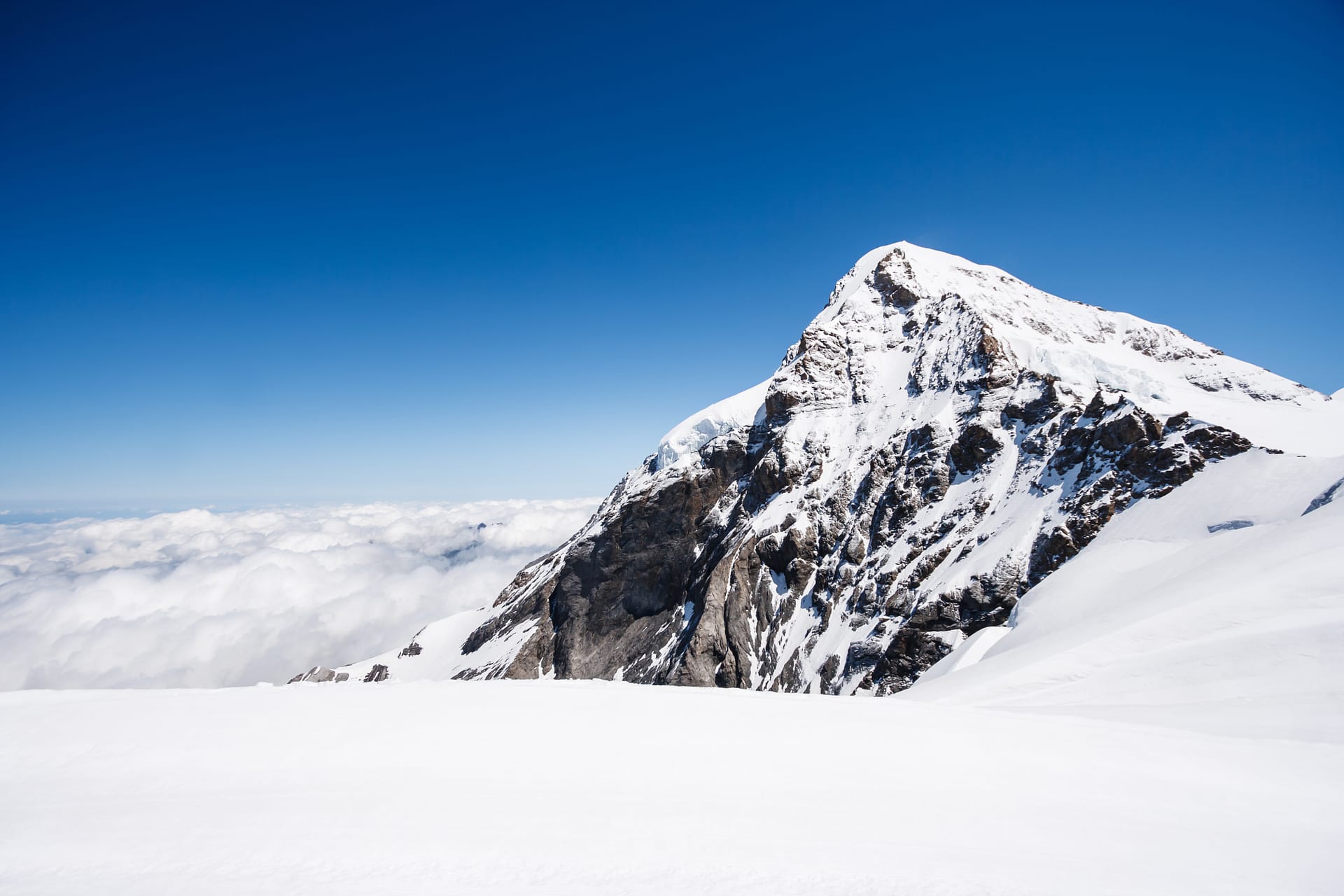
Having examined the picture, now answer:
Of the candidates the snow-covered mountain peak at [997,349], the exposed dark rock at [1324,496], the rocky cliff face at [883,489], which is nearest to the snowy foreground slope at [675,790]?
the exposed dark rock at [1324,496]

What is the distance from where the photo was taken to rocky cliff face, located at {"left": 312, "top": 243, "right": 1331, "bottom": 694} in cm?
5281

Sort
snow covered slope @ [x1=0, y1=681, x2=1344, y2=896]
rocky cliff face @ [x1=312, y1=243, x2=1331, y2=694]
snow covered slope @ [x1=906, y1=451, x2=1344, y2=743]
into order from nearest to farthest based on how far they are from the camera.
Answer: snow covered slope @ [x1=0, y1=681, x2=1344, y2=896], snow covered slope @ [x1=906, y1=451, x2=1344, y2=743], rocky cliff face @ [x1=312, y1=243, x2=1331, y2=694]

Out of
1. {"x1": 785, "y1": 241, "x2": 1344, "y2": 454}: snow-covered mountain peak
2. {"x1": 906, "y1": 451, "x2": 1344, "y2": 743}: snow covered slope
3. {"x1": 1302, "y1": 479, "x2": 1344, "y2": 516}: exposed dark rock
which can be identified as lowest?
{"x1": 906, "y1": 451, "x2": 1344, "y2": 743}: snow covered slope

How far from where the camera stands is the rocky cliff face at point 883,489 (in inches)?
2079

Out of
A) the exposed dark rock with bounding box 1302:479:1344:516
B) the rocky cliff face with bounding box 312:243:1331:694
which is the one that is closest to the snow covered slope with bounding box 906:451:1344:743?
the exposed dark rock with bounding box 1302:479:1344:516

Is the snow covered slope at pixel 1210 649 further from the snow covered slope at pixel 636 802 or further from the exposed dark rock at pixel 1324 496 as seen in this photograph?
the exposed dark rock at pixel 1324 496

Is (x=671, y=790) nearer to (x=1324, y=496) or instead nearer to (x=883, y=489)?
(x=1324, y=496)

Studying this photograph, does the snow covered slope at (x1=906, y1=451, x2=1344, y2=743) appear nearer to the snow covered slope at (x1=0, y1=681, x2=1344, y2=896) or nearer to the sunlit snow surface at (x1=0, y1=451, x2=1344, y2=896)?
the sunlit snow surface at (x1=0, y1=451, x2=1344, y2=896)

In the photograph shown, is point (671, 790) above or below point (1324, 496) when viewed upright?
below

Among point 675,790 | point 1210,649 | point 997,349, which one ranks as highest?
point 997,349

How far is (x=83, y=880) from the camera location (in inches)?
245

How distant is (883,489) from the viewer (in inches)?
3022

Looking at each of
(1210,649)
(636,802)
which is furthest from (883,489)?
(636,802)

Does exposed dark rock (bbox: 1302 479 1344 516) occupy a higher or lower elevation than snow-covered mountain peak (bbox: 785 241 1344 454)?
lower
